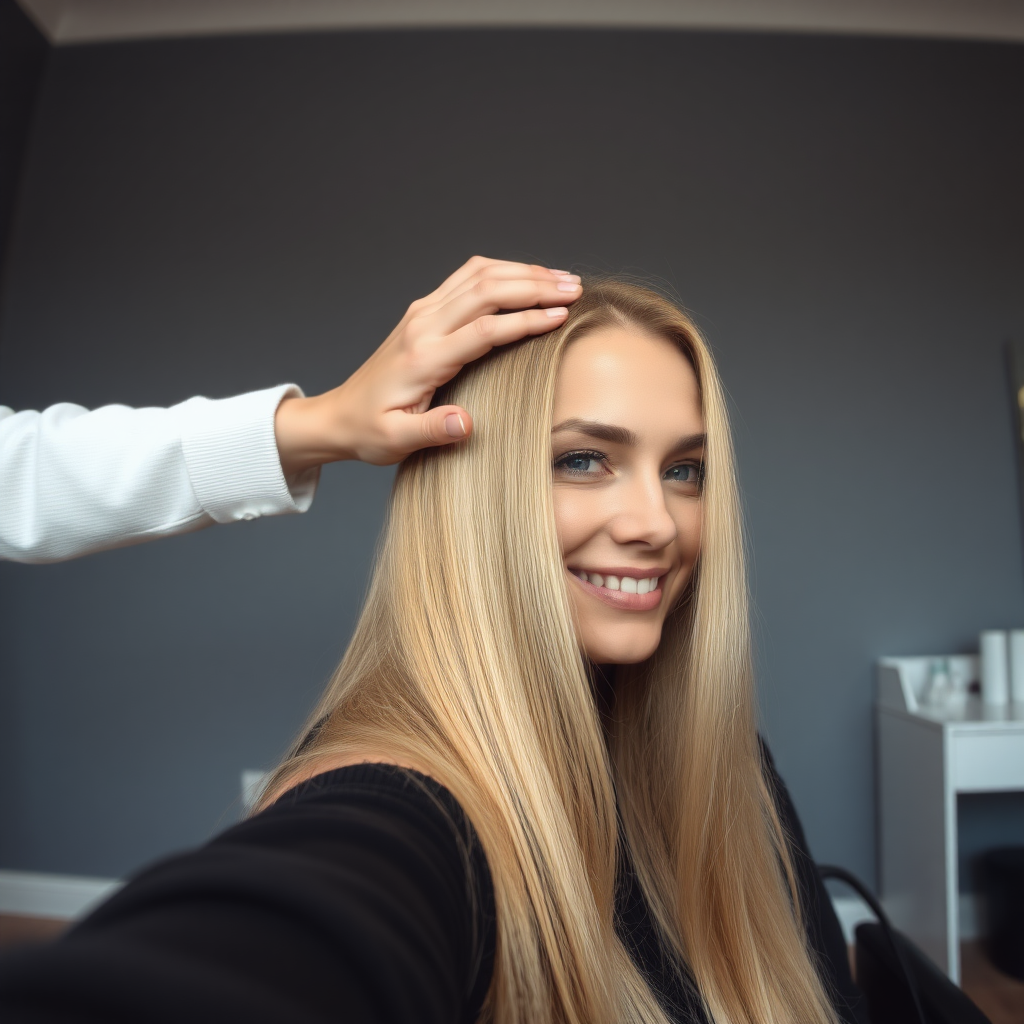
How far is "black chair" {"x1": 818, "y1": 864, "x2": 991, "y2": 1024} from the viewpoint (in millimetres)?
1022

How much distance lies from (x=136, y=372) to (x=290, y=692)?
133 centimetres

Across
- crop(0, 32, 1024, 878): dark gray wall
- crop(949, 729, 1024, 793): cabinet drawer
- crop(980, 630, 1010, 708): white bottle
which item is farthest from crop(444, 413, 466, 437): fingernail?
crop(980, 630, 1010, 708): white bottle

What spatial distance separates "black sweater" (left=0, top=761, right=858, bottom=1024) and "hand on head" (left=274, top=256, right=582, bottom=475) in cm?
42

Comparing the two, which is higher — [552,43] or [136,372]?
[552,43]

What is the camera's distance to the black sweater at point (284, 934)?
0.77 feet

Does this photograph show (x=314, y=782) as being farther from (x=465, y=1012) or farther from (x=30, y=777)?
(x=30, y=777)

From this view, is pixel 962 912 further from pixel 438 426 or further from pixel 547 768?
pixel 438 426

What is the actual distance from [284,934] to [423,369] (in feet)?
1.98

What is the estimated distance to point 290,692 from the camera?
274cm

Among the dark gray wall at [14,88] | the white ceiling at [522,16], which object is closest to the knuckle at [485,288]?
the white ceiling at [522,16]

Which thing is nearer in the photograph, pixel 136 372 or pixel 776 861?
pixel 776 861

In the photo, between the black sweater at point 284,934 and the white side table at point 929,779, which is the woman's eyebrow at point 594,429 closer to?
the black sweater at point 284,934

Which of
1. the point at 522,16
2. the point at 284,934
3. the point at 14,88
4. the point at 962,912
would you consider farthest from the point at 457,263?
the point at 962,912

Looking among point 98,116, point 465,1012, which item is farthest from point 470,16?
point 465,1012
